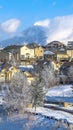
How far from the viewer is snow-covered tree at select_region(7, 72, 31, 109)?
38.7 m

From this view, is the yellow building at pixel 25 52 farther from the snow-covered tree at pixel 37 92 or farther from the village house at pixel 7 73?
the snow-covered tree at pixel 37 92

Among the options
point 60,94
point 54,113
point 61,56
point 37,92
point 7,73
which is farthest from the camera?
point 61,56

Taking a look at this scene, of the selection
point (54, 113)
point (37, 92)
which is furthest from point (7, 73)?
point (54, 113)

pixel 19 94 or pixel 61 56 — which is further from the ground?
pixel 61 56

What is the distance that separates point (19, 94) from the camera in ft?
130

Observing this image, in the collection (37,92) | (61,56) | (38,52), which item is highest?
(38,52)

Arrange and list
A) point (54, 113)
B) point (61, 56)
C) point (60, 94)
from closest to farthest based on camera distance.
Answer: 1. point (54, 113)
2. point (60, 94)
3. point (61, 56)

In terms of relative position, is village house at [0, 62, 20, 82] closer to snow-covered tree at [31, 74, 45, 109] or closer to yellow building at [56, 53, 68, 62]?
snow-covered tree at [31, 74, 45, 109]

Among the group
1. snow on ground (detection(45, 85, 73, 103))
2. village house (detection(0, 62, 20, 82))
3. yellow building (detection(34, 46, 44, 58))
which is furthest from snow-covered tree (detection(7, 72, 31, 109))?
yellow building (detection(34, 46, 44, 58))

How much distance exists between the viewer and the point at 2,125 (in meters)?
32.0

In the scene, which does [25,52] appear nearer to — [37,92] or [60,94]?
[60,94]

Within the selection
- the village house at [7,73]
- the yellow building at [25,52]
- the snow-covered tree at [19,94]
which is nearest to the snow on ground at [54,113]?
the snow-covered tree at [19,94]

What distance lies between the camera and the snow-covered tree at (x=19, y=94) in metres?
38.7

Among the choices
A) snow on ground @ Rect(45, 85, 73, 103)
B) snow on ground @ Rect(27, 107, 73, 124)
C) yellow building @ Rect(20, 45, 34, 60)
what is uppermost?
yellow building @ Rect(20, 45, 34, 60)
